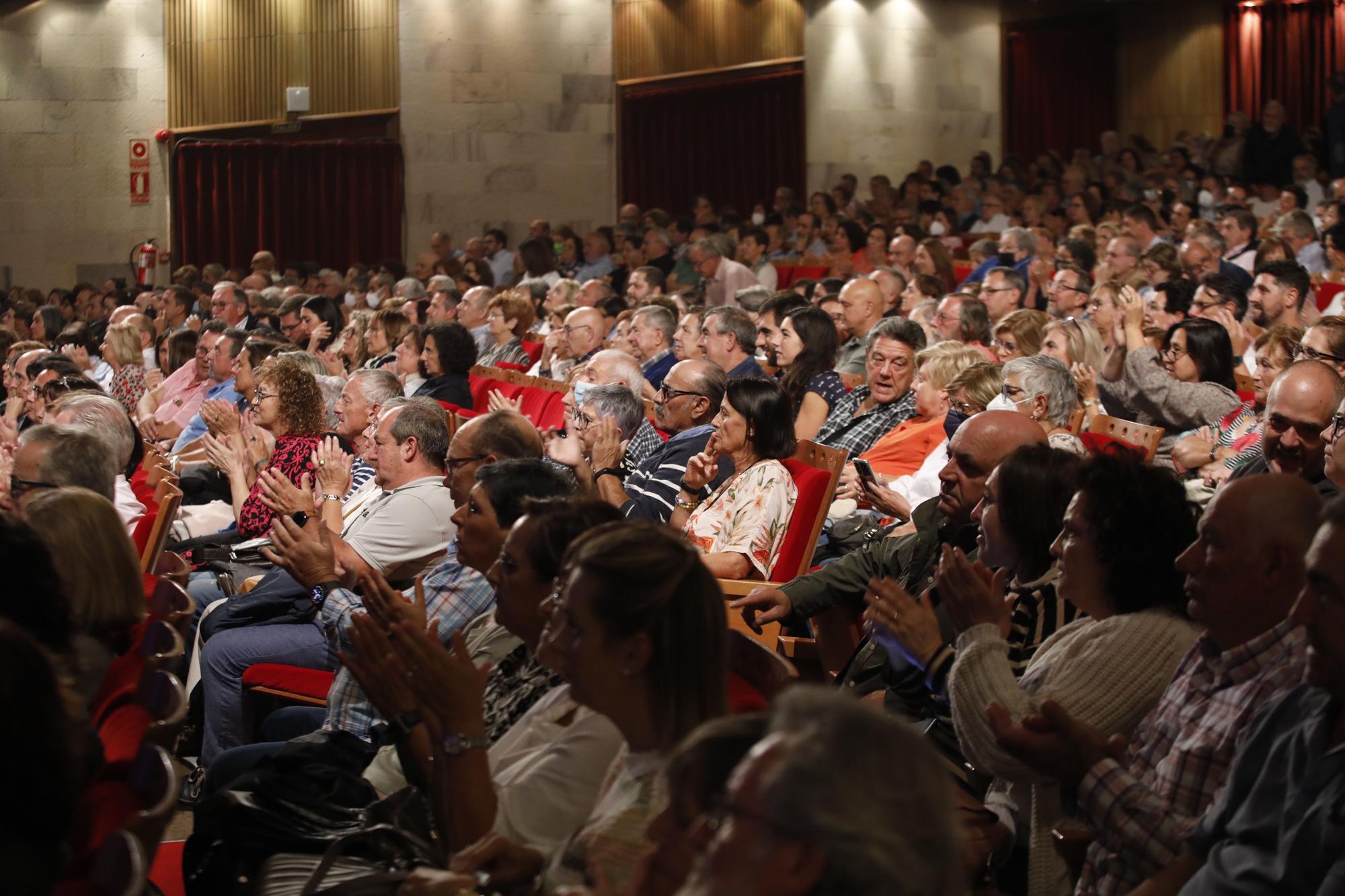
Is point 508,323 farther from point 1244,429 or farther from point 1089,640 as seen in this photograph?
point 1089,640

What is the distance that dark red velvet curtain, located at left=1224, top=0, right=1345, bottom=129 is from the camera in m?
16.4

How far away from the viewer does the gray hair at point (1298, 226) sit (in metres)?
9.13

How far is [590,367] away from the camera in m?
5.61

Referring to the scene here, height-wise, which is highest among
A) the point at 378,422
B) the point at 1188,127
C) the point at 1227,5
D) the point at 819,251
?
the point at 1227,5

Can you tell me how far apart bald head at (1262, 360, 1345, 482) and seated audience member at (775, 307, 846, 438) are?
7.89ft

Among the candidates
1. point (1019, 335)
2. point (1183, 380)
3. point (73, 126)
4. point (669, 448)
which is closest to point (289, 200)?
point (73, 126)

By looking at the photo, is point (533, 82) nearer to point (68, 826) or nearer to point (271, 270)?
point (271, 270)

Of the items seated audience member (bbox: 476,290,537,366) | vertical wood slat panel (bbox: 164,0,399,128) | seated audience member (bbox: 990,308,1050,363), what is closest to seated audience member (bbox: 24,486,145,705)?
seated audience member (bbox: 990,308,1050,363)

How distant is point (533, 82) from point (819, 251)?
454 centimetres

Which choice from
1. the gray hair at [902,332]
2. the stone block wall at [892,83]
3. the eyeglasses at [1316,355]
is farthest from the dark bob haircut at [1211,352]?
the stone block wall at [892,83]

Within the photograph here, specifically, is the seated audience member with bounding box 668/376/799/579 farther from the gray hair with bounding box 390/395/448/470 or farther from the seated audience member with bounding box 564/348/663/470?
the seated audience member with bounding box 564/348/663/470

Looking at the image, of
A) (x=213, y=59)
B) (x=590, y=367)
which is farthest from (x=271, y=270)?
(x=590, y=367)

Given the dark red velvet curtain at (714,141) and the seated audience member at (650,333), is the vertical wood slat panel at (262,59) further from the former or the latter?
the seated audience member at (650,333)

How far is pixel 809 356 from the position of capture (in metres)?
6.02
